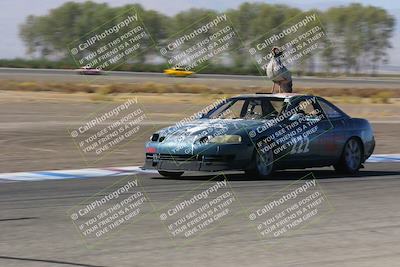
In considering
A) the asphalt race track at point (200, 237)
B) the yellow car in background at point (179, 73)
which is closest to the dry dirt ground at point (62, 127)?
the asphalt race track at point (200, 237)

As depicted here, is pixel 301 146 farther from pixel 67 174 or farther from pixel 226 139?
pixel 67 174

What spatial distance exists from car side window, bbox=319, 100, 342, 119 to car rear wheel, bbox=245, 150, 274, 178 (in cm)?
166

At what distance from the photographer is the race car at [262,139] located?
12383 millimetres

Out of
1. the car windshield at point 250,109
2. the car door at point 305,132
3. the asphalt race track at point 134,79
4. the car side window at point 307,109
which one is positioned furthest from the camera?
the asphalt race track at point 134,79

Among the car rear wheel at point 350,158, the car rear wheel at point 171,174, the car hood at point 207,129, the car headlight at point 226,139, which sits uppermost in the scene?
the car hood at point 207,129

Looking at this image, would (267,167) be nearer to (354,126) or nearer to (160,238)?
(354,126)

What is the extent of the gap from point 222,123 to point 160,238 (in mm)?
4870

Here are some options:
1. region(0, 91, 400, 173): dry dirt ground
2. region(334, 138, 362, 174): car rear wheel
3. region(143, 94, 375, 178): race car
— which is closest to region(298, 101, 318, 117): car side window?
region(143, 94, 375, 178): race car

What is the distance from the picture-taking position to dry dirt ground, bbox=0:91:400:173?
1661cm

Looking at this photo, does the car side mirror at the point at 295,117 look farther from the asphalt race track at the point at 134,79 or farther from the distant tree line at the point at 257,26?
the distant tree line at the point at 257,26

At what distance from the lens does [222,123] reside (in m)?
12.8

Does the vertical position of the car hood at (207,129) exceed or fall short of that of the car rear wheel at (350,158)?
it exceeds it

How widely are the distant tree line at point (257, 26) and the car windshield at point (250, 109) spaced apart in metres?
111

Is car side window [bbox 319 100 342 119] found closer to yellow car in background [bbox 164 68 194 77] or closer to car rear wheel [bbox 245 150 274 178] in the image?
car rear wheel [bbox 245 150 274 178]
